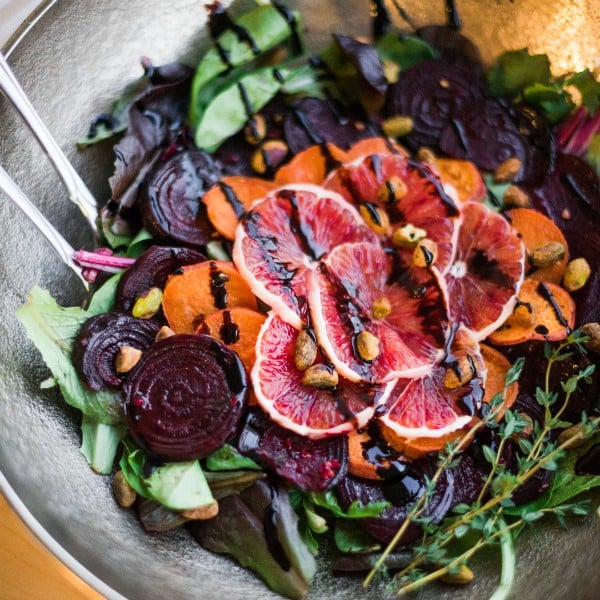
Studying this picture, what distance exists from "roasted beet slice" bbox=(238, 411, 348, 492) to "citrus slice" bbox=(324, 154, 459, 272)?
1.83ft

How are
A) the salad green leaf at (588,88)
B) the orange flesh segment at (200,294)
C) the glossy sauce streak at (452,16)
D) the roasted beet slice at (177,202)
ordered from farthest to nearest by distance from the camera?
the glossy sauce streak at (452,16) → the salad green leaf at (588,88) → the roasted beet slice at (177,202) → the orange flesh segment at (200,294)

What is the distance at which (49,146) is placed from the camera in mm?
1858

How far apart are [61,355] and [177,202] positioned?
1.72 ft

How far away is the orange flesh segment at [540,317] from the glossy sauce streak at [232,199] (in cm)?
75

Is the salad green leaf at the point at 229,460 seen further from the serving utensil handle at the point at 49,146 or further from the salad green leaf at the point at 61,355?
the serving utensil handle at the point at 49,146

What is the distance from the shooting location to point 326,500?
5.48 ft

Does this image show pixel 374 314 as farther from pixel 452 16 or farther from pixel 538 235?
pixel 452 16

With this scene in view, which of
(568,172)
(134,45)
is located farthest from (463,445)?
(134,45)

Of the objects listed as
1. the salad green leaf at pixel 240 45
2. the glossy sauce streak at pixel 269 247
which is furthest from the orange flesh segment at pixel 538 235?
the salad green leaf at pixel 240 45

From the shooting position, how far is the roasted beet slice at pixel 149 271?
182cm

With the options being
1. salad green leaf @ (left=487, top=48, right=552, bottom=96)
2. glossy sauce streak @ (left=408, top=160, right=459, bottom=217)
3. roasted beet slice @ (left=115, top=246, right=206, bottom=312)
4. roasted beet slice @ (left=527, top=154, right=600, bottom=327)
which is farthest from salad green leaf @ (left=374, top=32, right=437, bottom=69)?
roasted beet slice @ (left=115, top=246, right=206, bottom=312)

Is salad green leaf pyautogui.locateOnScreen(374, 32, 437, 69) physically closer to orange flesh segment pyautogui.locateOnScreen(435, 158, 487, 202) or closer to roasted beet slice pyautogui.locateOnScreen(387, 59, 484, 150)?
roasted beet slice pyautogui.locateOnScreen(387, 59, 484, 150)

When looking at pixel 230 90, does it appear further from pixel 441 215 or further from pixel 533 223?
pixel 533 223

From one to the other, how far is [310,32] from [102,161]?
2.45 ft
